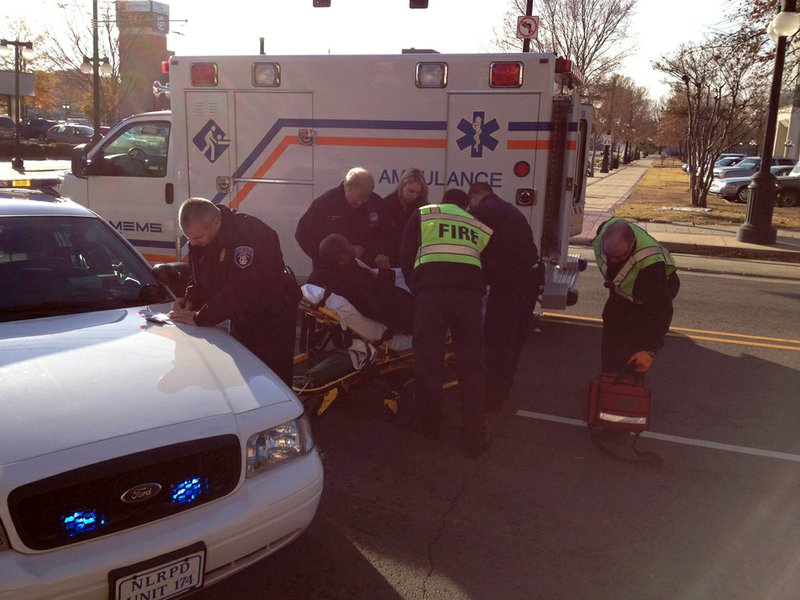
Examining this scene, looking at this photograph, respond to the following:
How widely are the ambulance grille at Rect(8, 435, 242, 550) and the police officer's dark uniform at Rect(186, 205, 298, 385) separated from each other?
1.30m

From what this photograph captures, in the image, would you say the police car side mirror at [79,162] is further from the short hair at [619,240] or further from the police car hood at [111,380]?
the short hair at [619,240]

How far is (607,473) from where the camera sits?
4.69 meters

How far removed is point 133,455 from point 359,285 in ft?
9.16

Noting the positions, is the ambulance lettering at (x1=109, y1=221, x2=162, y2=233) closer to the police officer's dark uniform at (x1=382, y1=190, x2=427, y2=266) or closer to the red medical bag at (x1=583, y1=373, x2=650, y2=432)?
the police officer's dark uniform at (x1=382, y1=190, x2=427, y2=266)

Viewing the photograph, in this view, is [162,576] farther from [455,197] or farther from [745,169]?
[745,169]

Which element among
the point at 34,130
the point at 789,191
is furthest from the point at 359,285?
the point at 34,130

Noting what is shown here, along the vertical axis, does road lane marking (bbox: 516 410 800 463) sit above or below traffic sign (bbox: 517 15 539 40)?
below

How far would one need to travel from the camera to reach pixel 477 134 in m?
7.22

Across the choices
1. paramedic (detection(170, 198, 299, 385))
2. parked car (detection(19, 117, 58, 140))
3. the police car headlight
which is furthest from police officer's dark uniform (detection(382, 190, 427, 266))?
parked car (detection(19, 117, 58, 140))

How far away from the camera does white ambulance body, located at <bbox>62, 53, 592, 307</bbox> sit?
23.4 ft

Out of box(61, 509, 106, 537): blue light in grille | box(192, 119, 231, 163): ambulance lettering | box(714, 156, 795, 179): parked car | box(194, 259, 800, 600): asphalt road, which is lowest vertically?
box(194, 259, 800, 600): asphalt road

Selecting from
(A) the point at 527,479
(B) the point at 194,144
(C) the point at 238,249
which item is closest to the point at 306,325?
(C) the point at 238,249

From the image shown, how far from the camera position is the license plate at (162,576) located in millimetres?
2594

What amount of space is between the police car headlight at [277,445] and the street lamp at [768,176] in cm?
1384
